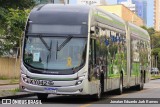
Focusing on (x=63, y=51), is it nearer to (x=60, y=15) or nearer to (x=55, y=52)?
(x=55, y=52)

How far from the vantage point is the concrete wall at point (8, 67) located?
47.2 m

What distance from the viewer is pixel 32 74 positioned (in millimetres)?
17469

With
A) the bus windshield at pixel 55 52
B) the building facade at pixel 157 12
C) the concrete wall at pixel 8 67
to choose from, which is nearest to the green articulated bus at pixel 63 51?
the bus windshield at pixel 55 52

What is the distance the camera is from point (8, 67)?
48.2 m

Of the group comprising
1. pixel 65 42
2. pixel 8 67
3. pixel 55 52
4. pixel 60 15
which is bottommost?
pixel 8 67

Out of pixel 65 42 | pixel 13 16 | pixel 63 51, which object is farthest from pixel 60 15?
pixel 13 16

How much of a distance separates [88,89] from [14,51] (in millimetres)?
33623

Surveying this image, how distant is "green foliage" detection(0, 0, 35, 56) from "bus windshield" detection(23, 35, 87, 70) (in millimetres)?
17607

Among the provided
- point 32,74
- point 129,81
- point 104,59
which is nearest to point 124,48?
point 129,81

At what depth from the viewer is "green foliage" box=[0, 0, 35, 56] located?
123ft

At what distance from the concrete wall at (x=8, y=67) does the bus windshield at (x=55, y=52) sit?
29440mm

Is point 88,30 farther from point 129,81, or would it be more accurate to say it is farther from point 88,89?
point 129,81

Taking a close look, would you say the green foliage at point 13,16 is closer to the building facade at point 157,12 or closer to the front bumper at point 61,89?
the front bumper at point 61,89

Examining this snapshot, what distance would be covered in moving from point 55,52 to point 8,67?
31225 millimetres
